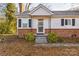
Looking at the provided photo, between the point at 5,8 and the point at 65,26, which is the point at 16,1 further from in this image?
the point at 65,26

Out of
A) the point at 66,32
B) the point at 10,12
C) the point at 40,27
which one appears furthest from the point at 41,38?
the point at 10,12

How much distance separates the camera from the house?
4086 mm

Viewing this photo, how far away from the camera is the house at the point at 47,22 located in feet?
13.4

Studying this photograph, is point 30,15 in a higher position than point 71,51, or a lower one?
higher

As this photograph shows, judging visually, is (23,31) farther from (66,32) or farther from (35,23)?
(66,32)

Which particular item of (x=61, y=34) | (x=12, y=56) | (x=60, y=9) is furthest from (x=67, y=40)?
(x=12, y=56)

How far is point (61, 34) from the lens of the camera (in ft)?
13.5

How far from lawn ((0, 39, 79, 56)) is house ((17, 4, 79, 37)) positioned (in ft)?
0.39

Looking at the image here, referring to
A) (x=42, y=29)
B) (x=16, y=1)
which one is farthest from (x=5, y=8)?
(x=42, y=29)

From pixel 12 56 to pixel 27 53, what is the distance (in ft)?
0.53

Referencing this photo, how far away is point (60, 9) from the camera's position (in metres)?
4.13

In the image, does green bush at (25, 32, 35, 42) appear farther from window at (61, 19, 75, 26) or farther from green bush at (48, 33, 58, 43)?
window at (61, 19, 75, 26)

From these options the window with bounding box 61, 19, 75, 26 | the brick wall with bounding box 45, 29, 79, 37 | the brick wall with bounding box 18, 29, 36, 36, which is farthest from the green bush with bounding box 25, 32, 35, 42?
the window with bounding box 61, 19, 75, 26

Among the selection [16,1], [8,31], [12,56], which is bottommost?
[12,56]
